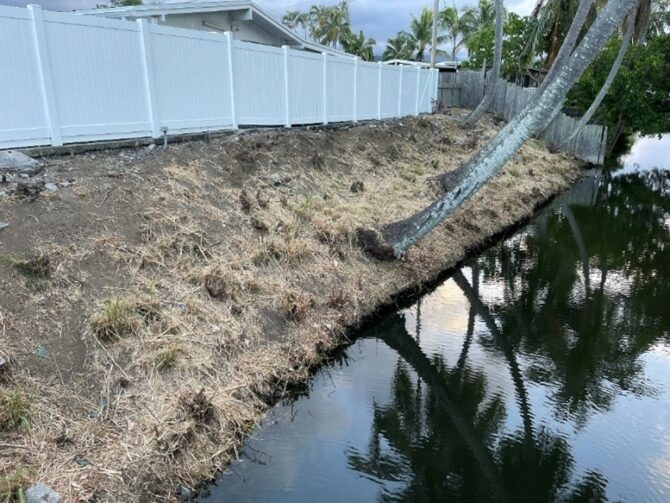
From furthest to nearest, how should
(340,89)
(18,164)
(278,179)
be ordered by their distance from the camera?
(340,89), (278,179), (18,164)

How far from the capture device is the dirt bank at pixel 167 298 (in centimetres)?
400

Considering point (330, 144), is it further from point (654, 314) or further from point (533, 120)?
point (654, 314)

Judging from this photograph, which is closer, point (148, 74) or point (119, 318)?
point (119, 318)

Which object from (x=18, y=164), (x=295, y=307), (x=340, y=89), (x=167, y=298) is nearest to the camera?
(x=167, y=298)

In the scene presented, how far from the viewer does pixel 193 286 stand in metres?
5.99

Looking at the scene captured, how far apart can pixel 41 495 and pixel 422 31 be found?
48.9 m

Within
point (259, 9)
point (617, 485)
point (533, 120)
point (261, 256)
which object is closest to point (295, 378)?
point (261, 256)

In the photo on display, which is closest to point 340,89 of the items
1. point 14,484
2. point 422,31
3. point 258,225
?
point 258,225

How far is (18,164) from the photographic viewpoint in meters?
6.27

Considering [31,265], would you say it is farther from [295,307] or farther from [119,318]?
[295,307]

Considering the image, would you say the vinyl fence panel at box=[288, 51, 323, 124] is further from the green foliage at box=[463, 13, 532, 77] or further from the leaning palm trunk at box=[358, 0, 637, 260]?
the green foliage at box=[463, 13, 532, 77]

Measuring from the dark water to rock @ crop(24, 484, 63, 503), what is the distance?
1.24 m

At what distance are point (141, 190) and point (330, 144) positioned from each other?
5.87m

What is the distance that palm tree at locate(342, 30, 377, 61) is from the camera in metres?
46.8
